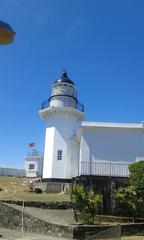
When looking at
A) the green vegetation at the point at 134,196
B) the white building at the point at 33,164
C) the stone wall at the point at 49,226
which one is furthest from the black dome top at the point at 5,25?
the white building at the point at 33,164

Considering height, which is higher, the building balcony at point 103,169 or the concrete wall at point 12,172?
the concrete wall at point 12,172

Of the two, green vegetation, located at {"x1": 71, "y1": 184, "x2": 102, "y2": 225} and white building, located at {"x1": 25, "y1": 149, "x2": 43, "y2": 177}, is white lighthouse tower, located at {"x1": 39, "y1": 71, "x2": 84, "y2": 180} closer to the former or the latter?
green vegetation, located at {"x1": 71, "y1": 184, "x2": 102, "y2": 225}

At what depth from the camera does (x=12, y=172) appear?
46.2 m

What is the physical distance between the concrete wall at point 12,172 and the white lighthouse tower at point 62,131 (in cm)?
1707

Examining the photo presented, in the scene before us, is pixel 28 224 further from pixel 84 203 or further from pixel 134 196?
pixel 134 196

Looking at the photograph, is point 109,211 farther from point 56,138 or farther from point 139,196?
point 56,138

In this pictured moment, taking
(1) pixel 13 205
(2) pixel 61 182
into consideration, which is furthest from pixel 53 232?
(2) pixel 61 182

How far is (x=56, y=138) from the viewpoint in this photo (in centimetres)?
2855

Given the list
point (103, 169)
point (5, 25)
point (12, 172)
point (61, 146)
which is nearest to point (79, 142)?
point (61, 146)

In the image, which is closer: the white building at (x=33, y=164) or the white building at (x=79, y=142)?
the white building at (x=79, y=142)

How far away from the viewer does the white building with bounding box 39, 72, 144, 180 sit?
81.9 ft

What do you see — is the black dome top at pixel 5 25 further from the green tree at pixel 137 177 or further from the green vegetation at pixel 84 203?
the green tree at pixel 137 177

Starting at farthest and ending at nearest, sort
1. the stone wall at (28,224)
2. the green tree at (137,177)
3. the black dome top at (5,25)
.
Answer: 1. the green tree at (137,177)
2. the stone wall at (28,224)
3. the black dome top at (5,25)

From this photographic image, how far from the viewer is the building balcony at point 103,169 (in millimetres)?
24375
